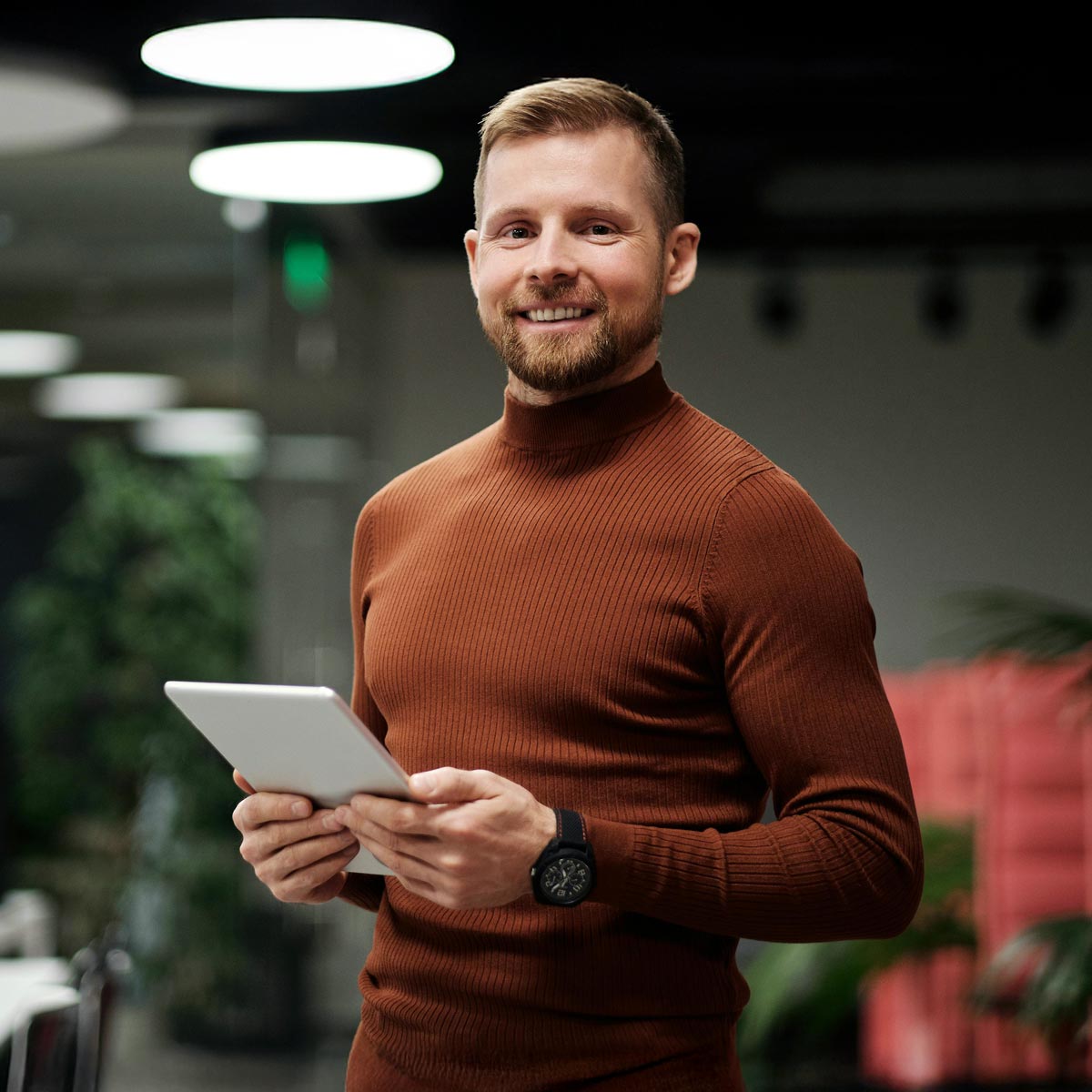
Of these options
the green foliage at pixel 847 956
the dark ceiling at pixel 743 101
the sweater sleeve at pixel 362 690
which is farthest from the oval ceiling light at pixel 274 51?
the green foliage at pixel 847 956

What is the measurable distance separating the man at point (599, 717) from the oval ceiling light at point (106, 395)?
401 centimetres

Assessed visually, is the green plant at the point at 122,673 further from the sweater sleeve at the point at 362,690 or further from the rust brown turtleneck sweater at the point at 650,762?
the rust brown turtleneck sweater at the point at 650,762

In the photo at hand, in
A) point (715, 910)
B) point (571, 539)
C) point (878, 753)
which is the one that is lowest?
point (715, 910)

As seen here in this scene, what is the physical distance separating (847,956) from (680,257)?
2.82 m

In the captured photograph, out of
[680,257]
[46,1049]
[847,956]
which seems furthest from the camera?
[847,956]

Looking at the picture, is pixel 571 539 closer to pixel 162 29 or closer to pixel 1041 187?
pixel 162 29

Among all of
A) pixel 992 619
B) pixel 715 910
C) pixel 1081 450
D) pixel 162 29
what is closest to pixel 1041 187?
pixel 1081 450

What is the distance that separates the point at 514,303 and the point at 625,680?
372 millimetres

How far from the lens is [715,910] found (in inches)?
50.4

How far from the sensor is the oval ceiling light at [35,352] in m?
5.28

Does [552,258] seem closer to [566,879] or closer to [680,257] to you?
[680,257]

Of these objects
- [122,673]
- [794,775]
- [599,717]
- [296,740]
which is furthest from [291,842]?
[122,673]

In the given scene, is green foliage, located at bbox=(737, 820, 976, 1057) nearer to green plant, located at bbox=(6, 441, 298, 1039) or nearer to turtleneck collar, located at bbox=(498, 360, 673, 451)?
green plant, located at bbox=(6, 441, 298, 1039)

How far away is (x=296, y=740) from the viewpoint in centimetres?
121
